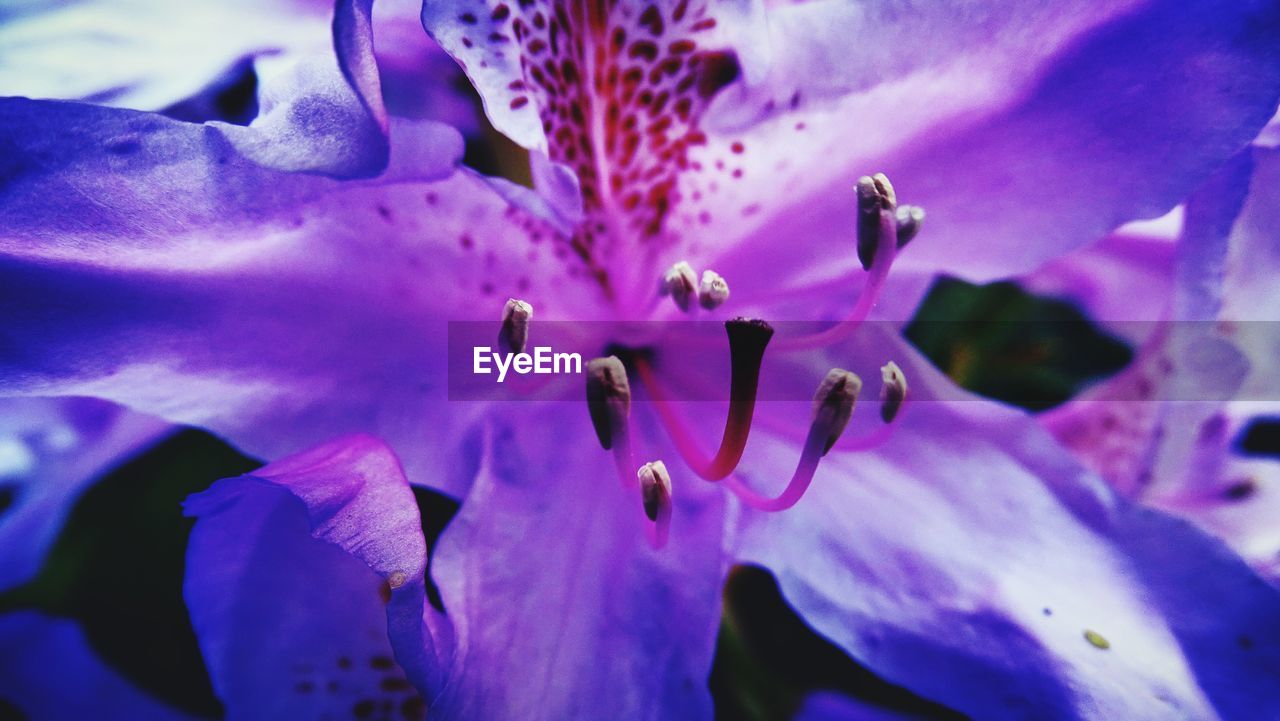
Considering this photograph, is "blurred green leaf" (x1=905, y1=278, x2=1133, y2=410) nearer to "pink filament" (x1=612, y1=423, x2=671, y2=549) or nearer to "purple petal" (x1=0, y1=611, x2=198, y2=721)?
"pink filament" (x1=612, y1=423, x2=671, y2=549)

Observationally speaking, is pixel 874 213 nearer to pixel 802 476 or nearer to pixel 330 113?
pixel 802 476

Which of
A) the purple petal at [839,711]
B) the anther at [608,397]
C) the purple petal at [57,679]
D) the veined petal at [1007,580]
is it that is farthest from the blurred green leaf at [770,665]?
the purple petal at [57,679]

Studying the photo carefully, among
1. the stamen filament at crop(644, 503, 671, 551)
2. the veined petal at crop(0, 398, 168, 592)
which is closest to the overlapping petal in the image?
the stamen filament at crop(644, 503, 671, 551)

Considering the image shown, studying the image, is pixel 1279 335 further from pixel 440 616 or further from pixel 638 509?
pixel 440 616

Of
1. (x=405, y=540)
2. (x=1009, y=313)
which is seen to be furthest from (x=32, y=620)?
(x=1009, y=313)

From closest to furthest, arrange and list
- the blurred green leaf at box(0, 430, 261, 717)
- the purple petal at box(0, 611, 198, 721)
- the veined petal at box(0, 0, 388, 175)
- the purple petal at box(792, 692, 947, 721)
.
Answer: the veined petal at box(0, 0, 388, 175)
the purple petal at box(0, 611, 198, 721)
the purple petal at box(792, 692, 947, 721)
the blurred green leaf at box(0, 430, 261, 717)

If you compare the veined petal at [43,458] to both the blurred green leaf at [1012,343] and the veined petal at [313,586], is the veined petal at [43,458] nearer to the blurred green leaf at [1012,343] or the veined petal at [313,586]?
the veined petal at [313,586]
